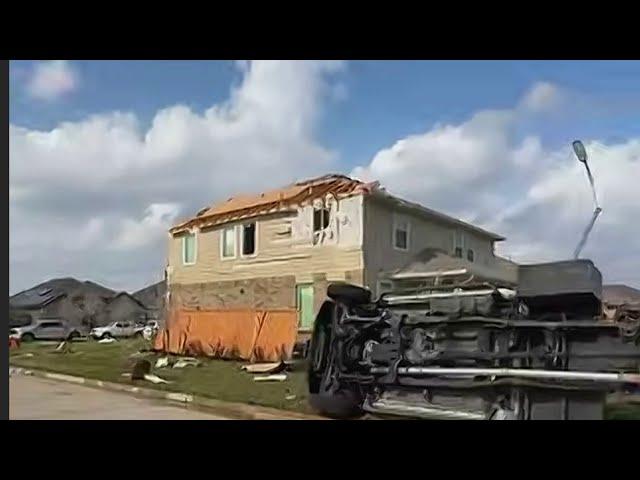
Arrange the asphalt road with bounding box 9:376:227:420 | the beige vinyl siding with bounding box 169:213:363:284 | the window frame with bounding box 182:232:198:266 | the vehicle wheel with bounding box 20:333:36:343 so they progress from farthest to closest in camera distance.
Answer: the window frame with bounding box 182:232:198:266
the beige vinyl siding with bounding box 169:213:363:284
the vehicle wheel with bounding box 20:333:36:343
the asphalt road with bounding box 9:376:227:420

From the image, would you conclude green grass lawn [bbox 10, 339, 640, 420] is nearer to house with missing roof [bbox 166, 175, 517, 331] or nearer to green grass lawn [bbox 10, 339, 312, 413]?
green grass lawn [bbox 10, 339, 312, 413]

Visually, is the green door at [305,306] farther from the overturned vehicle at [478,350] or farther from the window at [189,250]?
the window at [189,250]

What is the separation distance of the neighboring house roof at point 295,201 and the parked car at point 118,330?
72 centimetres

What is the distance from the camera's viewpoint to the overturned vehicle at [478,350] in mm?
4473

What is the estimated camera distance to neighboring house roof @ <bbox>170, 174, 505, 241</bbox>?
5.12 metres

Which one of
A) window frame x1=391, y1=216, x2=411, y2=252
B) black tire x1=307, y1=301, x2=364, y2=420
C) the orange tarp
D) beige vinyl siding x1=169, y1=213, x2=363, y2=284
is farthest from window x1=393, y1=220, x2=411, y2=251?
the orange tarp

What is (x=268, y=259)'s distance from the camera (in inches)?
215

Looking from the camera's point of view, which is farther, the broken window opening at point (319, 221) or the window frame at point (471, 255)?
the broken window opening at point (319, 221)

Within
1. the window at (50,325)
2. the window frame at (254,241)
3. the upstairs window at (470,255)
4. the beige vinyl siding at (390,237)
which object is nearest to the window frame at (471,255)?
the upstairs window at (470,255)

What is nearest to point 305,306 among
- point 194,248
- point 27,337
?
point 194,248

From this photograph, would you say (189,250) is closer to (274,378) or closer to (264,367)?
(264,367)

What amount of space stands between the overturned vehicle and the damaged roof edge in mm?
336
